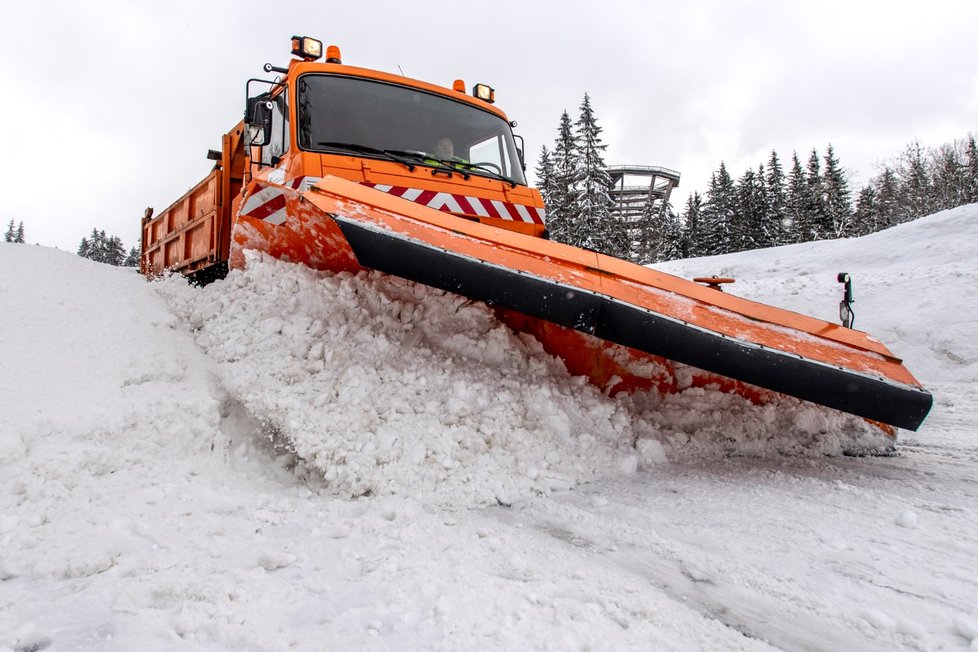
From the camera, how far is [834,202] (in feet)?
131

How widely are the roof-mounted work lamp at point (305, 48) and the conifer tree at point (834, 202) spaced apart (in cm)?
4085

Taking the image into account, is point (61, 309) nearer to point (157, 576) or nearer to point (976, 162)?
point (157, 576)

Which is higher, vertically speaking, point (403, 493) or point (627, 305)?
point (627, 305)

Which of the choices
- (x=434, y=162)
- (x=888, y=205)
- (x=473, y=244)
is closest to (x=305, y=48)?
(x=434, y=162)

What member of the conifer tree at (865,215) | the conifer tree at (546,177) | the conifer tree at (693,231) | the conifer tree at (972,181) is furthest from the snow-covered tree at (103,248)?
the conifer tree at (972,181)

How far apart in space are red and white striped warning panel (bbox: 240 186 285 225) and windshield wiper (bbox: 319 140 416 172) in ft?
2.18

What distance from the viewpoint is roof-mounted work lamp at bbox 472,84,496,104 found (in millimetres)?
5250

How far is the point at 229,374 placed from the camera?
9.64ft

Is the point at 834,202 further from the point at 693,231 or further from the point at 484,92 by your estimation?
the point at 484,92

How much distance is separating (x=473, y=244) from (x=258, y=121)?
2613 mm

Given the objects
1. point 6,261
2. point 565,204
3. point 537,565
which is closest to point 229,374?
point 537,565

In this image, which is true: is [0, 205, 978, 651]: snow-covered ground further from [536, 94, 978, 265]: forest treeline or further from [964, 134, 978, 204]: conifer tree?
[964, 134, 978, 204]: conifer tree

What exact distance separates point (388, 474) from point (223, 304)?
1898 millimetres

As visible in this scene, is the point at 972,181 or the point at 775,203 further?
the point at 972,181
